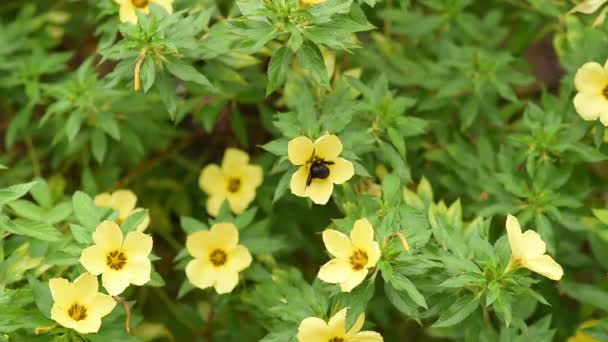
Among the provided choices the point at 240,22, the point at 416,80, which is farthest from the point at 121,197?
the point at 416,80

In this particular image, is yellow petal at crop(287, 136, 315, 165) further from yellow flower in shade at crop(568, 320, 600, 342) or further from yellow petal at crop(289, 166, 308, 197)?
yellow flower in shade at crop(568, 320, 600, 342)

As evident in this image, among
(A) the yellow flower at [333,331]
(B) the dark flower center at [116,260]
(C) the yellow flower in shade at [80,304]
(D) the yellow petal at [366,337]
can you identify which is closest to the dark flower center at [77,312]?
(C) the yellow flower in shade at [80,304]

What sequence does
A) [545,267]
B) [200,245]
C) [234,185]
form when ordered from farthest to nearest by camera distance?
1. [234,185]
2. [200,245]
3. [545,267]

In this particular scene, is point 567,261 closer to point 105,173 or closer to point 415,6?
point 415,6

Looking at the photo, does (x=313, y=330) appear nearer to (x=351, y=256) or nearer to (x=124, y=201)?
(x=351, y=256)

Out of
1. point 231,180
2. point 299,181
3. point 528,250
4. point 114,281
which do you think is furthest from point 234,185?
point 528,250

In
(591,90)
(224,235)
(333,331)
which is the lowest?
(224,235)

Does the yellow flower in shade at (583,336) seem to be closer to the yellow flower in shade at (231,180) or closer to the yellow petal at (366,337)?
the yellow petal at (366,337)
